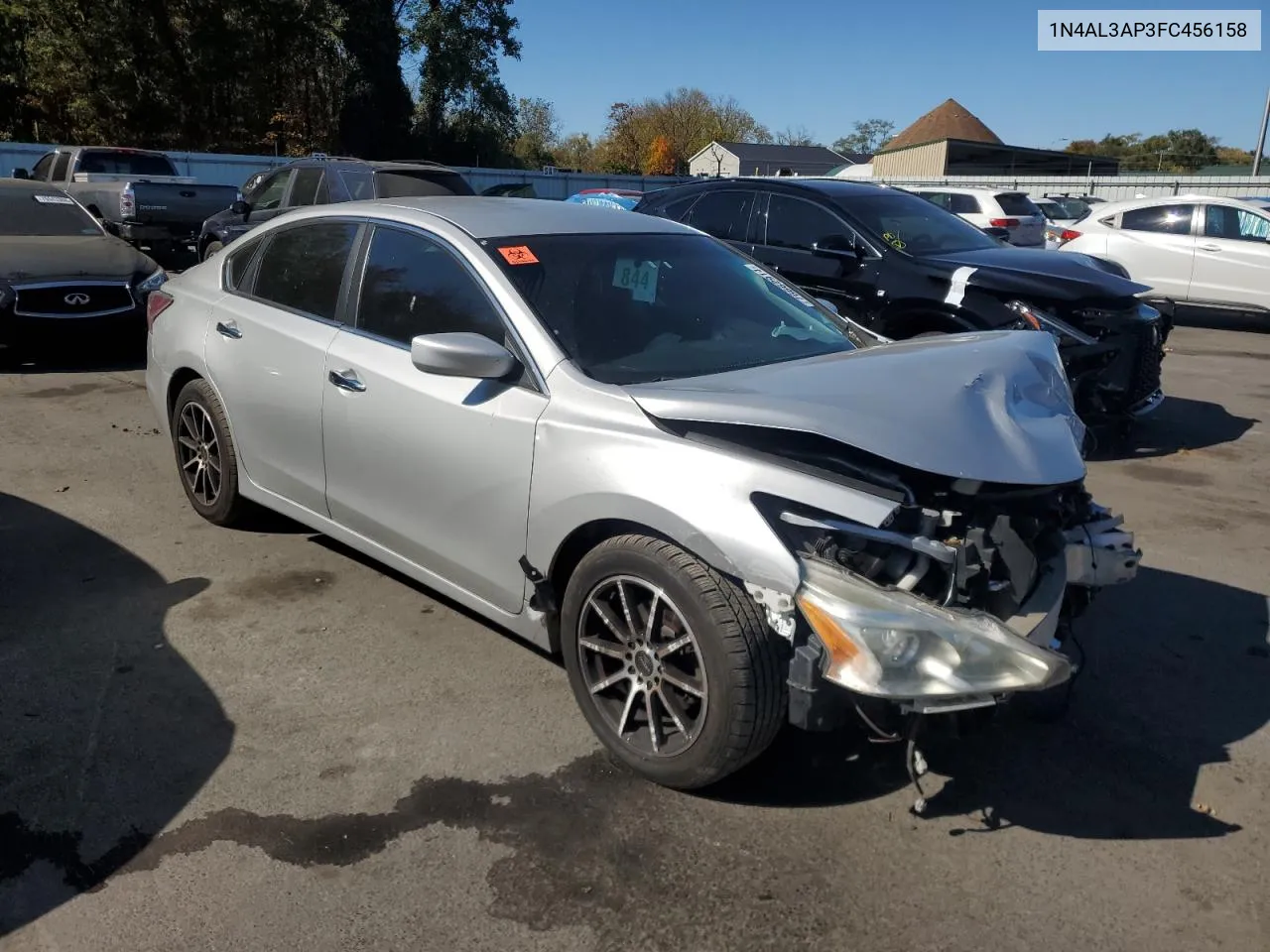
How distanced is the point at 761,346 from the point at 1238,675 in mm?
2317

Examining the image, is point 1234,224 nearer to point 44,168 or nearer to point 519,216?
point 519,216

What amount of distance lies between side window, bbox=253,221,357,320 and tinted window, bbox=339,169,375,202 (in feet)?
23.6

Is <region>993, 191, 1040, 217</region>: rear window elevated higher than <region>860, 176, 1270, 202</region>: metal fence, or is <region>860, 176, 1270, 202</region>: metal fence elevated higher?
<region>860, 176, 1270, 202</region>: metal fence

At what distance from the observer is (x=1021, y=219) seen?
1709cm

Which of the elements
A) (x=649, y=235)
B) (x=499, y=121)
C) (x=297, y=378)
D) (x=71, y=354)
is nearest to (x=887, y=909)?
(x=649, y=235)

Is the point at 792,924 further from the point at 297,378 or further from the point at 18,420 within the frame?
the point at 18,420

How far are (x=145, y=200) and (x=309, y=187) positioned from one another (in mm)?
4513

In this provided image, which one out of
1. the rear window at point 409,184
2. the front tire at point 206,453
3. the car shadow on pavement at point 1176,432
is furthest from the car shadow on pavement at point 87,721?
the rear window at point 409,184

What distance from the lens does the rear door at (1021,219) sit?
1697 cm

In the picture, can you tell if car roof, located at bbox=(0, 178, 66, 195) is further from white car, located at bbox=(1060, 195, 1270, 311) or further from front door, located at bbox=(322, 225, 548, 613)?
white car, located at bbox=(1060, 195, 1270, 311)

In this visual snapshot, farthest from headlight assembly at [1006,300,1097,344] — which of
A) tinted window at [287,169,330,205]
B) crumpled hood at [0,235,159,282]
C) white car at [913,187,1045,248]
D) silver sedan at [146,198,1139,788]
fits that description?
white car at [913,187,1045,248]

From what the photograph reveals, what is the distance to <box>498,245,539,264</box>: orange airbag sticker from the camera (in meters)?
3.87

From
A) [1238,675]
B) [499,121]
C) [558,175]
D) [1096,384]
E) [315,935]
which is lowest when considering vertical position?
[315,935]

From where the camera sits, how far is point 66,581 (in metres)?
4.73
